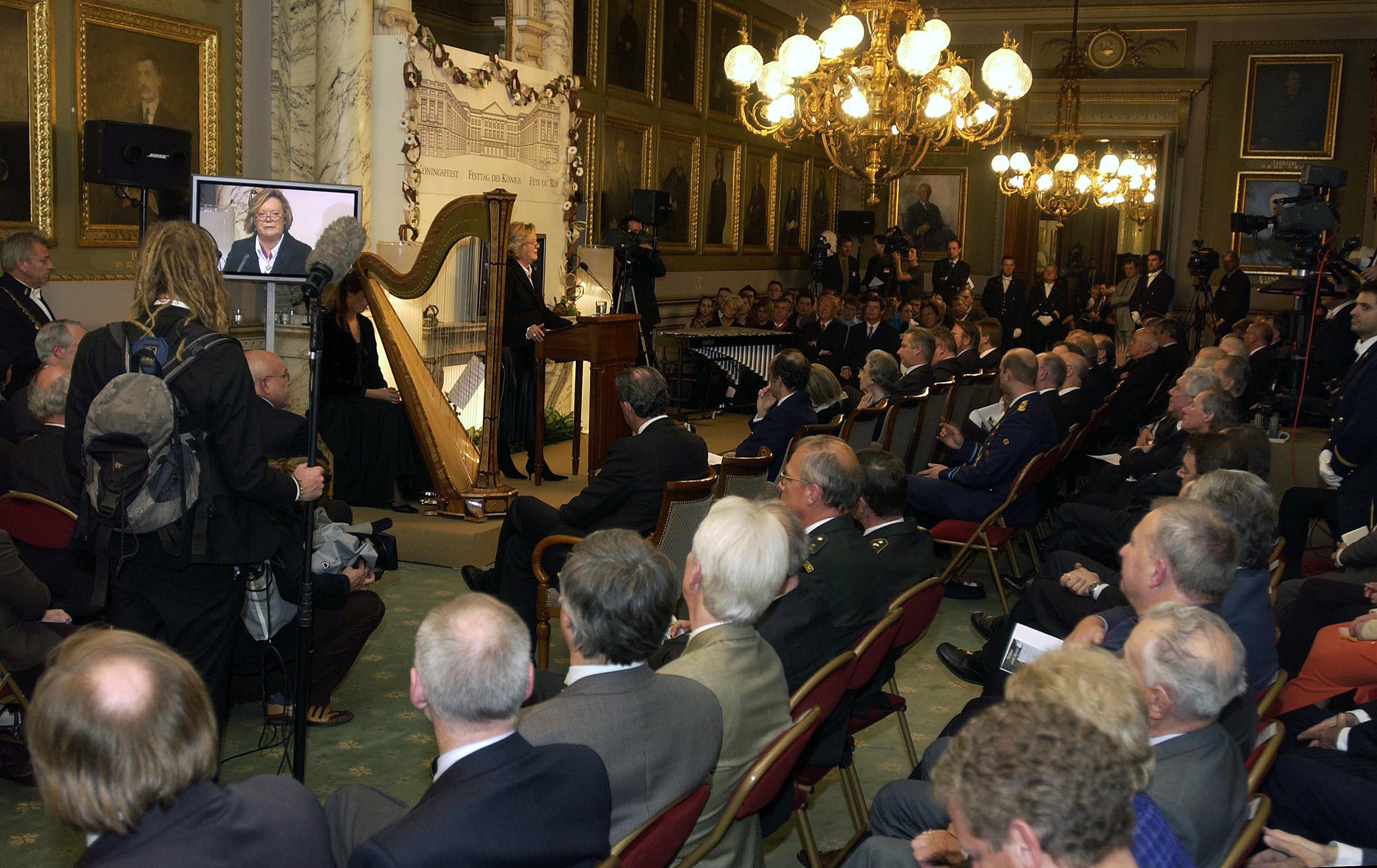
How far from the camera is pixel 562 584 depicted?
8.10 ft

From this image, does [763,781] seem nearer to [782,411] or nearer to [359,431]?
[782,411]

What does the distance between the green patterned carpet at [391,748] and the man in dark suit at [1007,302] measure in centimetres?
911

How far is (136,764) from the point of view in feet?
5.33

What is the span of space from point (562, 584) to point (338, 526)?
6.45 ft

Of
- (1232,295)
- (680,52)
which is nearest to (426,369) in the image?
(680,52)

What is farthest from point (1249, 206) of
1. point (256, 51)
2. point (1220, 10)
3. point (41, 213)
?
point (41, 213)

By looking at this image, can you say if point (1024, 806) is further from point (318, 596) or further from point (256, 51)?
point (256, 51)

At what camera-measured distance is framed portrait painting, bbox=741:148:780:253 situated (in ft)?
48.6

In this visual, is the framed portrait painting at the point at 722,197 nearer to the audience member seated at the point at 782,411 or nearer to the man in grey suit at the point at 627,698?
the audience member seated at the point at 782,411

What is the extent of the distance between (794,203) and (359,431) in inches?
413

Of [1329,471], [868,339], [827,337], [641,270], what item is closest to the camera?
[1329,471]

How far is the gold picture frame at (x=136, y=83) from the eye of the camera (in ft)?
22.2

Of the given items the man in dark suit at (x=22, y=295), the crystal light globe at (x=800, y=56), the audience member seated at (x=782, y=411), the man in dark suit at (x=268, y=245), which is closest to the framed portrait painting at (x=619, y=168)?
the man in dark suit at (x=268, y=245)

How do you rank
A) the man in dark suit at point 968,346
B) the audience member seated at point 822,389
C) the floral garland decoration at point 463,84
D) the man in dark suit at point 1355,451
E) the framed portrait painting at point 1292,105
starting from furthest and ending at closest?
1. the framed portrait painting at point 1292,105
2. the man in dark suit at point 968,346
3. the floral garland decoration at point 463,84
4. the audience member seated at point 822,389
5. the man in dark suit at point 1355,451
